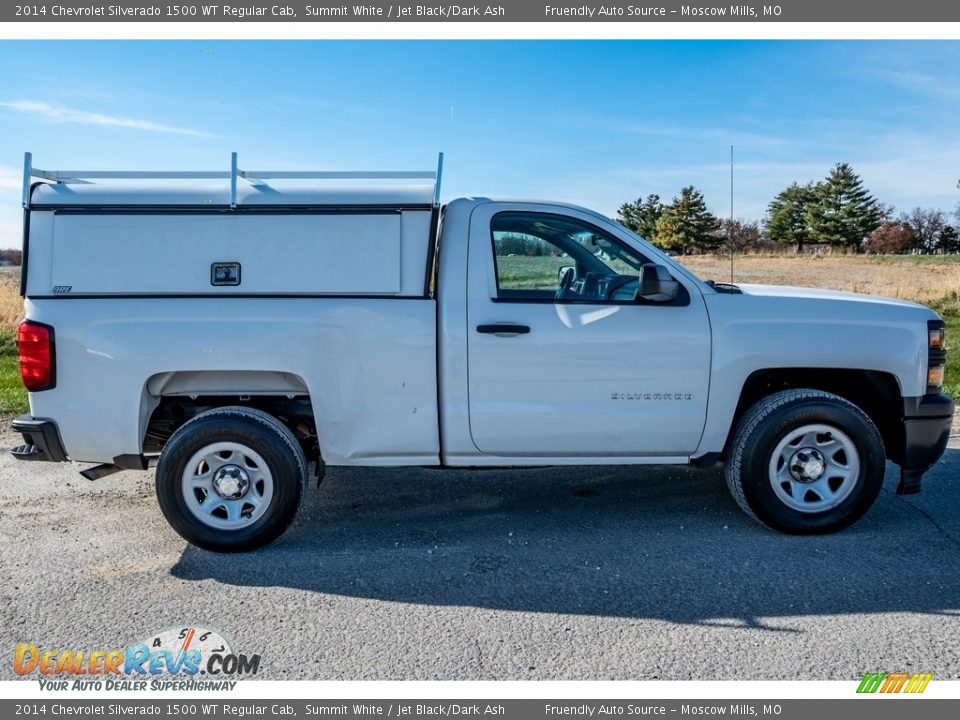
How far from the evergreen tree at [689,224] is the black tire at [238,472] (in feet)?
173

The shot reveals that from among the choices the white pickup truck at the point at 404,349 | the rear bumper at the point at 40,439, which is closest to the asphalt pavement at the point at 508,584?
the white pickup truck at the point at 404,349

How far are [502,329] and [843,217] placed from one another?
91.9 meters

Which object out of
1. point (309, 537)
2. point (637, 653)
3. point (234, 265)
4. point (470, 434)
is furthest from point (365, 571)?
point (234, 265)

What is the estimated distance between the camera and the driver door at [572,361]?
4.70 m

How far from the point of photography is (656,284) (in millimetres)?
4605

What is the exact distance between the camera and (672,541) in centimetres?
479

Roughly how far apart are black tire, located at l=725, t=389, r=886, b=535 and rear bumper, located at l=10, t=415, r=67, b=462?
13.0 ft

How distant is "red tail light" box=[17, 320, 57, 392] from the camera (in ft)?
14.8

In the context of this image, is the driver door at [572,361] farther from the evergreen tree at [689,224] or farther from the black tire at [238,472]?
the evergreen tree at [689,224]

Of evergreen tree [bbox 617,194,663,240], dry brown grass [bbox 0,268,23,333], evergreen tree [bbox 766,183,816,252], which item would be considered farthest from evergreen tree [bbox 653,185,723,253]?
dry brown grass [bbox 0,268,23,333]

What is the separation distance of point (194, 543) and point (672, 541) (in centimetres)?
278

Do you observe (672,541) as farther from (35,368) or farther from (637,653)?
(35,368)

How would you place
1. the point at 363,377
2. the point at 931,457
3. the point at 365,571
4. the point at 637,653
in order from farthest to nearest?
the point at 931,457
the point at 363,377
the point at 365,571
the point at 637,653

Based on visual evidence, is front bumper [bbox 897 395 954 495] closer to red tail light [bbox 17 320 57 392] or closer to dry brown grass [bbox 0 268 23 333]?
red tail light [bbox 17 320 57 392]
